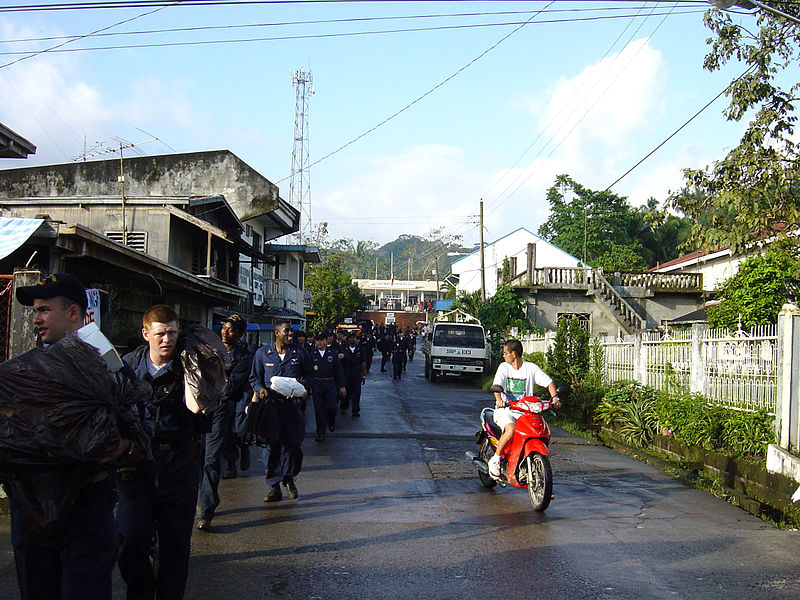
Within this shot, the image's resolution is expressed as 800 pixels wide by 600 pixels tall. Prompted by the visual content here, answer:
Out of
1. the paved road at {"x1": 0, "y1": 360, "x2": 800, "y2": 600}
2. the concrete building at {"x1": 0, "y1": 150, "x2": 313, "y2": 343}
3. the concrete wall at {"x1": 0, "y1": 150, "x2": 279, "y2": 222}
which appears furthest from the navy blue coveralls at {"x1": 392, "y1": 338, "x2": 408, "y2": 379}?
the paved road at {"x1": 0, "y1": 360, "x2": 800, "y2": 600}

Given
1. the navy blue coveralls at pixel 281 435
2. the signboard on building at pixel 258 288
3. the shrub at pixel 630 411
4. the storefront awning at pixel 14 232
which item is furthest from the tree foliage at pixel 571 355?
the signboard on building at pixel 258 288

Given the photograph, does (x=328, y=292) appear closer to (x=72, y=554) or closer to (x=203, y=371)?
(x=203, y=371)

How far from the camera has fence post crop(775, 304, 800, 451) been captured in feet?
28.9

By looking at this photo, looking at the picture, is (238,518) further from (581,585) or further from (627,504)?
(627,504)

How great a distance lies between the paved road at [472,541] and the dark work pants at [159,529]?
721 millimetres

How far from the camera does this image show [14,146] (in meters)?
11.5

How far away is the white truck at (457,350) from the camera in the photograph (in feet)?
95.9

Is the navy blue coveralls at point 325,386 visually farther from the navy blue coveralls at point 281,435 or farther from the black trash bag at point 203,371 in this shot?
the black trash bag at point 203,371

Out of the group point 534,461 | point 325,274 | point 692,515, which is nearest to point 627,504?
point 692,515

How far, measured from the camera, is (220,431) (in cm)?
743

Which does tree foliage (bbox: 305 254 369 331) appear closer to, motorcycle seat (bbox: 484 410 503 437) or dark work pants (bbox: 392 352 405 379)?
dark work pants (bbox: 392 352 405 379)

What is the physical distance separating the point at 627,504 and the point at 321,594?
14.4ft

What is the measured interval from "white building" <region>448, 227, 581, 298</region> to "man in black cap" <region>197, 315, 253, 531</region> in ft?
130

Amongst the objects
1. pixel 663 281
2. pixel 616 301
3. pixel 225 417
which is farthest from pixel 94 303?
pixel 663 281
